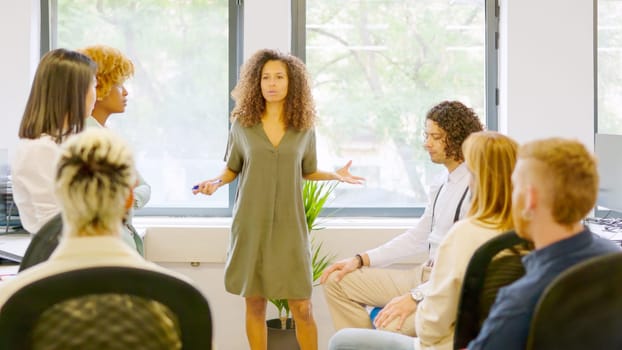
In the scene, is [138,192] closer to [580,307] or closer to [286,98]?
[286,98]

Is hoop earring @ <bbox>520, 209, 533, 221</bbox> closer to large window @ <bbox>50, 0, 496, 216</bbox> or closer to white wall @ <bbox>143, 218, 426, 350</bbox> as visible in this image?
white wall @ <bbox>143, 218, 426, 350</bbox>

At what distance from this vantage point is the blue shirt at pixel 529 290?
1.37 m

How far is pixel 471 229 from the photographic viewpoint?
190 centimetres

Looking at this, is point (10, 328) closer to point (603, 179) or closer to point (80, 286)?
point (80, 286)

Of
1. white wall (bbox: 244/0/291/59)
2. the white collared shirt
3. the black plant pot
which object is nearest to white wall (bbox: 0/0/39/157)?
white wall (bbox: 244/0/291/59)

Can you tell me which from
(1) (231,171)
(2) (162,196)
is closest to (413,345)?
(1) (231,171)

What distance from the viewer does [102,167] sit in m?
1.33

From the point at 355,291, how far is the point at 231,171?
905 millimetres

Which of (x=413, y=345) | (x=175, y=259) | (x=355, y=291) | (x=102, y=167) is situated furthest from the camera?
(x=175, y=259)

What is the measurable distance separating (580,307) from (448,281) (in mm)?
615

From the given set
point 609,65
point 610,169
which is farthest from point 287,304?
point 609,65

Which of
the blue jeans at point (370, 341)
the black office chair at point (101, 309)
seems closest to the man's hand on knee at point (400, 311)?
the blue jeans at point (370, 341)

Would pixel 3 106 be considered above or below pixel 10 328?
above

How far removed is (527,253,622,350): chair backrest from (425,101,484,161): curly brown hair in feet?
5.46
